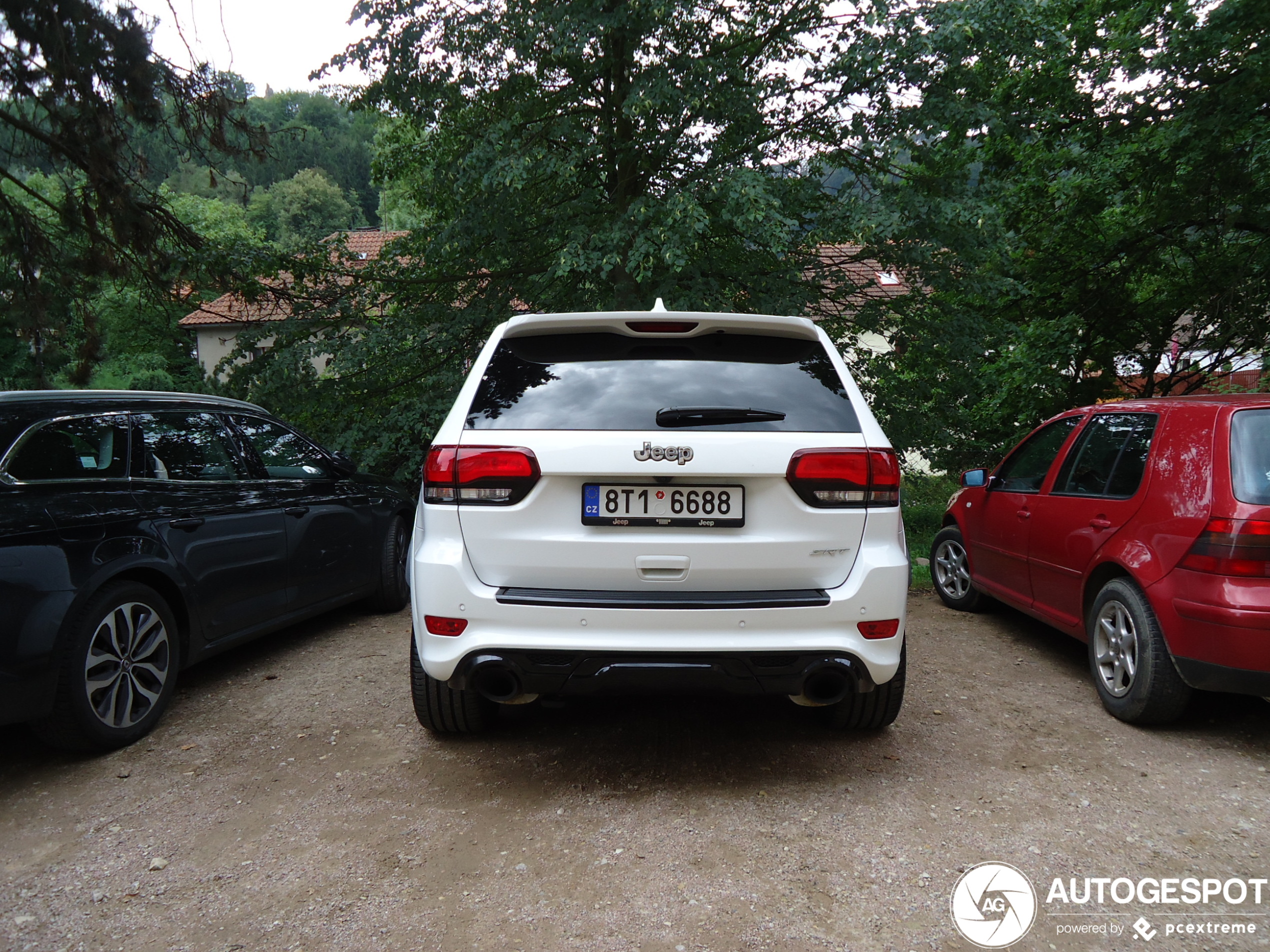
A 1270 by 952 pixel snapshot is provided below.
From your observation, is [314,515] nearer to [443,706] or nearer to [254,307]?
[443,706]

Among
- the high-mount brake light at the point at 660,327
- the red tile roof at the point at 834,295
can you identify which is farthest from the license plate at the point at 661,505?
the red tile roof at the point at 834,295

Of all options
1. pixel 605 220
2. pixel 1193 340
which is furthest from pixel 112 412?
pixel 1193 340

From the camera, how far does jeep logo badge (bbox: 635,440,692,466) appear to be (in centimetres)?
317

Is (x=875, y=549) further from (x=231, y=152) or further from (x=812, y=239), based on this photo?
(x=231, y=152)

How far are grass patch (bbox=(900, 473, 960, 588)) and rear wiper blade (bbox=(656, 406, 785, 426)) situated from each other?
3.10 meters

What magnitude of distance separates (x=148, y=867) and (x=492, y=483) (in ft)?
5.51

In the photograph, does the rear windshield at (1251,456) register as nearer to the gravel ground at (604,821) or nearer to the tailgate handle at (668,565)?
the gravel ground at (604,821)

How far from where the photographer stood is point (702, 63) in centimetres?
778

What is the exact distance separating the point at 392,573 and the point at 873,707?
397cm

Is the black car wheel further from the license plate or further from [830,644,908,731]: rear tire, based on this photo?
[830,644,908,731]: rear tire

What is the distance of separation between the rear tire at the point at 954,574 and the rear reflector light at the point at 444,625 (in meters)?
4.50

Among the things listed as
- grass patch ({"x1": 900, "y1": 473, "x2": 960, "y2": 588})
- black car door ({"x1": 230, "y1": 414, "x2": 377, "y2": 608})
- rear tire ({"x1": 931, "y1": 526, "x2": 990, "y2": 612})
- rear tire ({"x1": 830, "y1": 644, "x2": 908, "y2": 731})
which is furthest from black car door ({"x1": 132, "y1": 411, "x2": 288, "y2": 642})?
rear tire ({"x1": 931, "y1": 526, "x2": 990, "y2": 612})

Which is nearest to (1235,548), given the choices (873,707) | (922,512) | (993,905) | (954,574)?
(873,707)

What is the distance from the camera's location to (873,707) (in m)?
3.84
